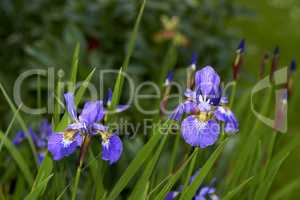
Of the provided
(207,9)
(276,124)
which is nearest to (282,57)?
(207,9)

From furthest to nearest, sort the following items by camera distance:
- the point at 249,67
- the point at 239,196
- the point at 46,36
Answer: the point at 249,67 < the point at 46,36 < the point at 239,196

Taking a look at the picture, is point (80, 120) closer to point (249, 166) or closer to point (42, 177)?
point (42, 177)

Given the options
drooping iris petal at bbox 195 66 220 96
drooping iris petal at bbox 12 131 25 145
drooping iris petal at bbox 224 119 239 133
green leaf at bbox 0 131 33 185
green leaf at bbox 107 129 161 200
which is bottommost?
drooping iris petal at bbox 12 131 25 145

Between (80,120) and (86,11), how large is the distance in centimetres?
197

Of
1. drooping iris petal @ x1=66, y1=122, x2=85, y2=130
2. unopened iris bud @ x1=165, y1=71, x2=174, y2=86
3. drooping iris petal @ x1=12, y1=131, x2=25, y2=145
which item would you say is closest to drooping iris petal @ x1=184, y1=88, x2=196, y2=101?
unopened iris bud @ x1=165, y1=71, x2=174, y2=86

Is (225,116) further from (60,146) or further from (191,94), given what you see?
(60,146)

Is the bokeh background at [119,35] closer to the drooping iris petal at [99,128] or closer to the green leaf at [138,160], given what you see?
the green leaf at [138,160]

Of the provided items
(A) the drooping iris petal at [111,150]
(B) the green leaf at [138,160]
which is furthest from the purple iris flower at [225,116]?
(A) the drooping iris petal at [111,150]

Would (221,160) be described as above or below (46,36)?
below

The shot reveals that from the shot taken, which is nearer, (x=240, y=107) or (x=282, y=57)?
(x=240, y=107)

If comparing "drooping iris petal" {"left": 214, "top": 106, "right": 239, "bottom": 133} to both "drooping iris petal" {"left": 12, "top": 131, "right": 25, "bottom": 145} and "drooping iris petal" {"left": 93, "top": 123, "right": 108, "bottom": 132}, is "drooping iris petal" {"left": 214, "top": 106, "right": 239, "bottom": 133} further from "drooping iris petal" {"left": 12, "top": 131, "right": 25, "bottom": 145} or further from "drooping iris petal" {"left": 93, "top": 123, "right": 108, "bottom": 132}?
"drooping iris petal" {"left": 12, "top": 131, "right": 25, "bottom": 145}

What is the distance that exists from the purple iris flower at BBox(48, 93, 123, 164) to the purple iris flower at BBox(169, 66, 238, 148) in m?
0.19

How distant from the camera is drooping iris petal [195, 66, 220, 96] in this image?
1.60 m

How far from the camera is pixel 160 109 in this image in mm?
2102
